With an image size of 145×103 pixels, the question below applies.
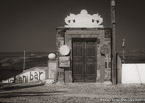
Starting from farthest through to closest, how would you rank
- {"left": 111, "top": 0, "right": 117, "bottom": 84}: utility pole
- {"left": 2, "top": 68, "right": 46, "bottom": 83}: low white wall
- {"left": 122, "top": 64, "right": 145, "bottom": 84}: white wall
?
{"left": 2, "top": 68, "right": 46, "bottom": 83}: low white wall, {"left": 122, "top": 64, "right": 145, "bottom": 84}: white wall, {"left": 111, "top": 0, "right": 117, "bottom": 84}: utility pole

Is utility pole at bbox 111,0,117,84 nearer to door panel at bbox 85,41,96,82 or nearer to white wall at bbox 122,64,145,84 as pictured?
white wall at bbox 122,64,145,84

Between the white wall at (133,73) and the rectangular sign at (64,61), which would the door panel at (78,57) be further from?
the white wall at (133,73)

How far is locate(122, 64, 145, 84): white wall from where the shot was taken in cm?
1381

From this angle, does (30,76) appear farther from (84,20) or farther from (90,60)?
(84,20)

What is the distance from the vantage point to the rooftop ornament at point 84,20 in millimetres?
14016

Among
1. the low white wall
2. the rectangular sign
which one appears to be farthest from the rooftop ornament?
the low white wall

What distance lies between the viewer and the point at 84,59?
14.2m

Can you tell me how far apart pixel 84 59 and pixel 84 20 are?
2.11 metres

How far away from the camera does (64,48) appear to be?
1395 centimetres

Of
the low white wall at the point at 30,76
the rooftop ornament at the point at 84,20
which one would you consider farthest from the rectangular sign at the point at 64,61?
the rooftop ornament at the point at 84,20

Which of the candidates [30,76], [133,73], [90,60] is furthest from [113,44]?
[30,76]

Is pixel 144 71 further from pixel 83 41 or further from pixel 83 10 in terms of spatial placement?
pixel 83 10

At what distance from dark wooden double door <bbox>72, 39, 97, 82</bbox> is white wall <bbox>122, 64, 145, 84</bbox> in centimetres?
160

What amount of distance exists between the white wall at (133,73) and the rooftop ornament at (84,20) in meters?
2.65
